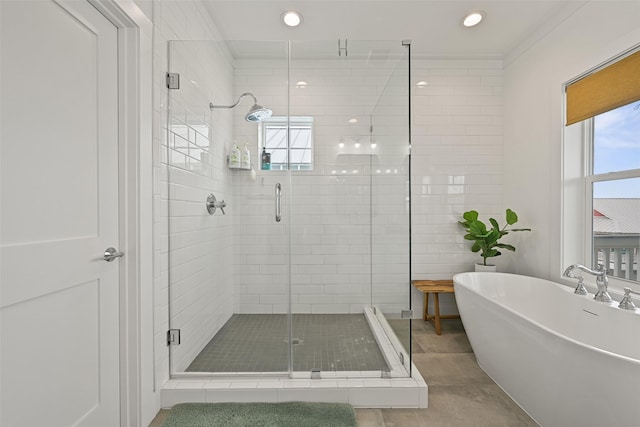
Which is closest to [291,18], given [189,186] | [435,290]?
[189,186]

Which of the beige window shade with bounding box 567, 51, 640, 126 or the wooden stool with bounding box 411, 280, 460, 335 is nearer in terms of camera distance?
the beige window shade with bounding box 567, 51, 640, 126

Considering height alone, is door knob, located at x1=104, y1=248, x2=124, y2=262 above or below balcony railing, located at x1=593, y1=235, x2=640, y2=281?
above

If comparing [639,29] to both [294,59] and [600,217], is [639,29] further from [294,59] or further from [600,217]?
[294,59]

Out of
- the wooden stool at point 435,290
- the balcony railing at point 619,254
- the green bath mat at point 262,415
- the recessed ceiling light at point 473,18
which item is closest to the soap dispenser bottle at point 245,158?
the green bath mat at point 262,415

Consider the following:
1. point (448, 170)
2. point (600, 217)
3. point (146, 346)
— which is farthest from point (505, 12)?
point (146, 346)

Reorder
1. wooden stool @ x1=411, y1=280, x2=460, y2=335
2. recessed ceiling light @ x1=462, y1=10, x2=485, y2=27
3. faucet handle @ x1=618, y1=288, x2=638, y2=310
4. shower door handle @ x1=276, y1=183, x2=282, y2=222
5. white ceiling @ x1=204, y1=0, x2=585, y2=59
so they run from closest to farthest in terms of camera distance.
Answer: faucet handle @ x1=618, y1=288, x2=638, y2=310
shower door handle @ x1=276, y1=183, x2=282, y2=222
white ceiling @ x1=204, y1=0, x2=585, y2=59
recessed ceiling light @ x1=462, y1=10, x2=485, y2=27
wooden stool @ x1=411, y1=280, x2=460, y2=335

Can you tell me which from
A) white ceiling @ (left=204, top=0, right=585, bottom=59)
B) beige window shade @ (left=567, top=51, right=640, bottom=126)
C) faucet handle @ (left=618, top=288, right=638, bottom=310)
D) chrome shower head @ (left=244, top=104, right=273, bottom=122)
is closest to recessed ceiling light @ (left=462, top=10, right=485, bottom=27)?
white ceiling @ (left=204, top=0, right=585, bottom=59)

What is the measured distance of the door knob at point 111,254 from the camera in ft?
4.58

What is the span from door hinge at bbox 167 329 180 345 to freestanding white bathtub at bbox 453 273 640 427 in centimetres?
198

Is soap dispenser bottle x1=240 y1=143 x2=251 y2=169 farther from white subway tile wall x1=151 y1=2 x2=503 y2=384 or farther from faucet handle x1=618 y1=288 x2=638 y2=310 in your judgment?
faucet handle x1=618 y1=288 x2=638 y2=310

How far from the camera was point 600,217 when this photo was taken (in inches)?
91.3

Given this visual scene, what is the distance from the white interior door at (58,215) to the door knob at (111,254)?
0.10 feet

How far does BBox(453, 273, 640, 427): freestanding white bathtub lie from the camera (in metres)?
1.23

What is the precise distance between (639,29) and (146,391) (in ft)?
11.8
